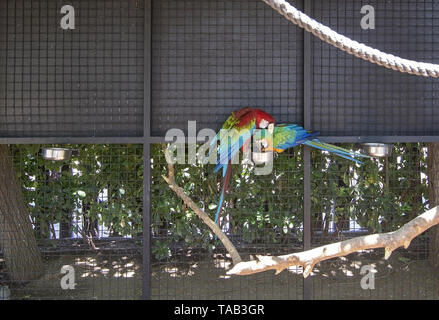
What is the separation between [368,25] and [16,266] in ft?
10.8

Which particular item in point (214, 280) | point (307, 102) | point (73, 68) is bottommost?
point (214, 280)

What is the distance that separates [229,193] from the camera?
4.14m

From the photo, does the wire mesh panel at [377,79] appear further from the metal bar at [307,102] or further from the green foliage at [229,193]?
the green foliage at [229,193]

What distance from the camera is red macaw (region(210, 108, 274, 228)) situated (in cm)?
289

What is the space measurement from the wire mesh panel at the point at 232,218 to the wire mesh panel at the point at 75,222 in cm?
22

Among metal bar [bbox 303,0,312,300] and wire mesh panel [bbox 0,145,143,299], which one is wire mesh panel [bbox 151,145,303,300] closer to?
wire mesh panel [bbox 0,145,143,299]

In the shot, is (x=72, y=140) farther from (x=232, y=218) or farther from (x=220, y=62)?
(x=232, y=218)

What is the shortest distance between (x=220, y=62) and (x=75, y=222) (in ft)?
6.86

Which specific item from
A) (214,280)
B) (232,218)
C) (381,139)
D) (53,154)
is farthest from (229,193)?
(53,154)

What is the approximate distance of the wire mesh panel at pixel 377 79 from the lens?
120 inches

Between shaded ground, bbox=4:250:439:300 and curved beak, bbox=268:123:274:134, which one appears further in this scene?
shaded ground, bbox=4:250:439:300

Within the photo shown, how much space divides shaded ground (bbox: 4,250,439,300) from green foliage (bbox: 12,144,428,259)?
23 centimetres

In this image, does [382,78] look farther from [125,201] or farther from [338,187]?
[125,201]

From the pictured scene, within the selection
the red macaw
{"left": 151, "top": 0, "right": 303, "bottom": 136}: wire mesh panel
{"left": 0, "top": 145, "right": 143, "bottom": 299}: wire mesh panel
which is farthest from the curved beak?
{"left": 0, "top": 145, "right": 143, "bottom": 299}: wire mesh panel
